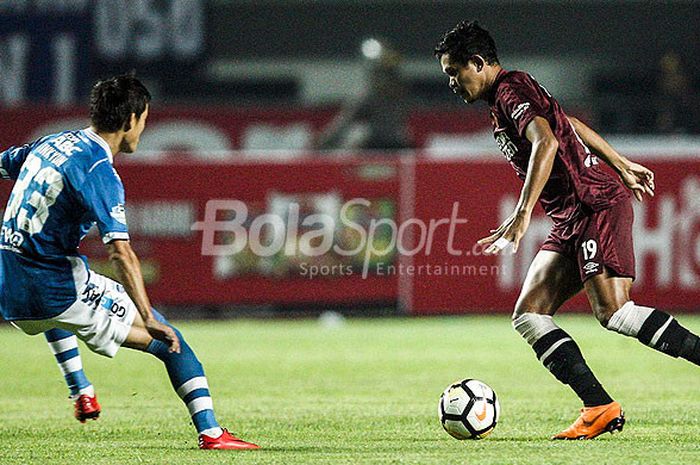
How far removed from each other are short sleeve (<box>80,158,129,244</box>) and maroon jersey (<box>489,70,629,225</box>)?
1953 millimetres

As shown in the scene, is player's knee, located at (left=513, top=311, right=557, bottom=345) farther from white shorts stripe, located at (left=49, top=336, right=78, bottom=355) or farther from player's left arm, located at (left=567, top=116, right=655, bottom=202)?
white shorts stripe, located at (left=49, top=336, right=78, bottom=355)

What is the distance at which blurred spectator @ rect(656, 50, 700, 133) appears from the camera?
61.3 ft

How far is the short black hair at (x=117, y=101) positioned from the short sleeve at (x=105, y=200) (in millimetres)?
203

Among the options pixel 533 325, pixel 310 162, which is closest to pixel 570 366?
pixel 533 325

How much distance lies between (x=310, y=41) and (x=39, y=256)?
15412mm

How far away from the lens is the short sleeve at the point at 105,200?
656 centimetres

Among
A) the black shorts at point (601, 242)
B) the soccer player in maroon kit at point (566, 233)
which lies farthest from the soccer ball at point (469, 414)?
the black shorts at point (601, 242)

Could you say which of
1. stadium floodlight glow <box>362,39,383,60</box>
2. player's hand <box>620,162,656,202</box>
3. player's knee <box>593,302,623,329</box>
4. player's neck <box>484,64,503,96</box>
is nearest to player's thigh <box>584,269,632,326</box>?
player's knee <box>593,302,623,329</box>

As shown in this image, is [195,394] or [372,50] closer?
[195,394]

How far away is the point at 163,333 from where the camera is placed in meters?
6.56

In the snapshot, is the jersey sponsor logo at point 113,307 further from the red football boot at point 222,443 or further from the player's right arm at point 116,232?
the red football boot at point 222,443

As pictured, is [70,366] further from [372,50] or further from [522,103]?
[372,50]

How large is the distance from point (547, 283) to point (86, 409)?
2525mm

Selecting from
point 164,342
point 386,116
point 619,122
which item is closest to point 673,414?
point 164,342
